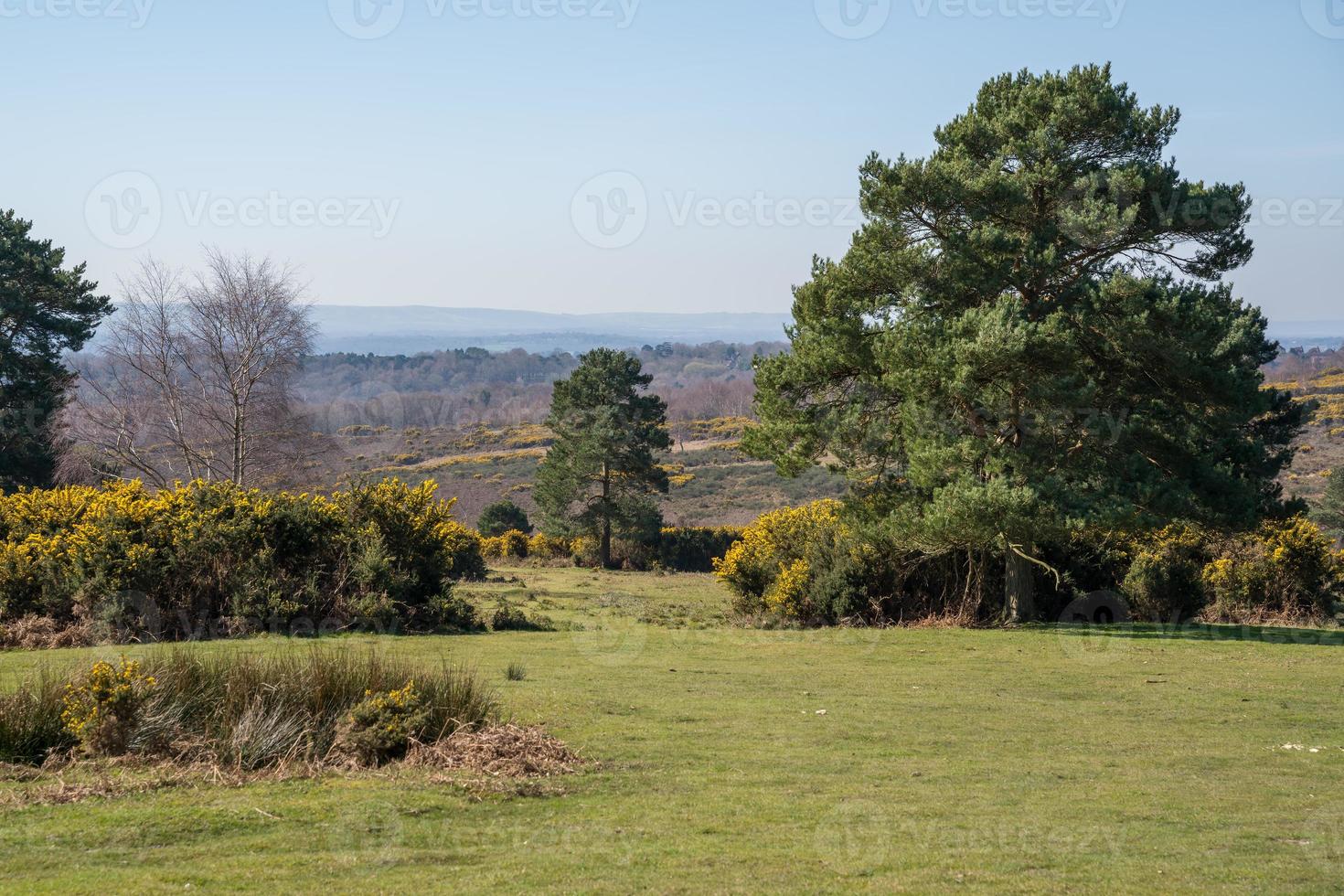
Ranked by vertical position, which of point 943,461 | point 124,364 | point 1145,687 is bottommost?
point 1145,687

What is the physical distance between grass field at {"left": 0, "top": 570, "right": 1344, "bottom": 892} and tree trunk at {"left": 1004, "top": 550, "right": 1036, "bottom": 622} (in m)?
6.96

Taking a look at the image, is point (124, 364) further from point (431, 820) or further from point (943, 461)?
point (431, 820)

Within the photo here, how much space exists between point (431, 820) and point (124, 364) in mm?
33311

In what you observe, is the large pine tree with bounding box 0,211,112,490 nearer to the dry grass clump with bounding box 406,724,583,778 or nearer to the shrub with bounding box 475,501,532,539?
the shrub with bounding box 475,501,532,539

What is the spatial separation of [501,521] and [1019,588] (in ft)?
110

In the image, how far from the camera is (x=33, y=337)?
38.8 metres

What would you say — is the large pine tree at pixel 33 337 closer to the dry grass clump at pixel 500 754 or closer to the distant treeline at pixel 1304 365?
the dry grass clump at pixel 500 754

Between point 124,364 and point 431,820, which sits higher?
point 124,364

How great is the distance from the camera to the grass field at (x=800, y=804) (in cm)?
618

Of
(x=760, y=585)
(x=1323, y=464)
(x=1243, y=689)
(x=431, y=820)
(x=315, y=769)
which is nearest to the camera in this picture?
(x=431, y=820)

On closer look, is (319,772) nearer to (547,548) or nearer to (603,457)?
(603,457)

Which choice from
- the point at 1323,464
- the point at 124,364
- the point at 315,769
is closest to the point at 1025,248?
the point at 315,769

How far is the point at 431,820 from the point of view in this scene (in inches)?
285

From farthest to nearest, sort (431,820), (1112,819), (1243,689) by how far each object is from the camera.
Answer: (1243,689) < (1112,819) < (431,820)
